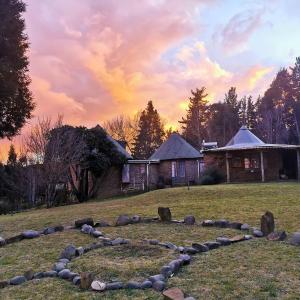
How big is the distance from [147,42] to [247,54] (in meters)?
3.67

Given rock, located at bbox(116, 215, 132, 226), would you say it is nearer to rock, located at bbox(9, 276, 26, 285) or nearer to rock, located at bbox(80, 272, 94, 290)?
rock, located at bbox(9, 276, 26, 285)

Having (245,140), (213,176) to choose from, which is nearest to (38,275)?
(213,176)

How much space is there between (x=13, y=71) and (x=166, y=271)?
35.8ft

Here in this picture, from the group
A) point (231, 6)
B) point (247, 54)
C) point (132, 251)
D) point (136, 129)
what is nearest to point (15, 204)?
point (247, 54)

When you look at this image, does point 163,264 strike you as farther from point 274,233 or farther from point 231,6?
point 231,6

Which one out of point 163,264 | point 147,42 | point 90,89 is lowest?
point 163,264

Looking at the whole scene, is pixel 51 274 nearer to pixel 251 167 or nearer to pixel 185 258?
pixel 185 258

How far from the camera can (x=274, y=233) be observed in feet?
25.0

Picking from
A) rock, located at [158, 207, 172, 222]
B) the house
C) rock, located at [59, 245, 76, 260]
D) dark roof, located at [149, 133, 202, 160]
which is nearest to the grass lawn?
rock, located at [59, 245, 76, 260]

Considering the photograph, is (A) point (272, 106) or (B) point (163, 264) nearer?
(B) point (163, 264)

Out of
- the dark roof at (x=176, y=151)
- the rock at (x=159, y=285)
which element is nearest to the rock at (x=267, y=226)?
the rock at (x=159, y=285)

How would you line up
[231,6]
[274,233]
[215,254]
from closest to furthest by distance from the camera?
[215,254]
[274,233]
[231,6]

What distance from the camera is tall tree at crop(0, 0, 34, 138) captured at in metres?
13.8

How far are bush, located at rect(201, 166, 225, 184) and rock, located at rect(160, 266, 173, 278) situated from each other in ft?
66.9
